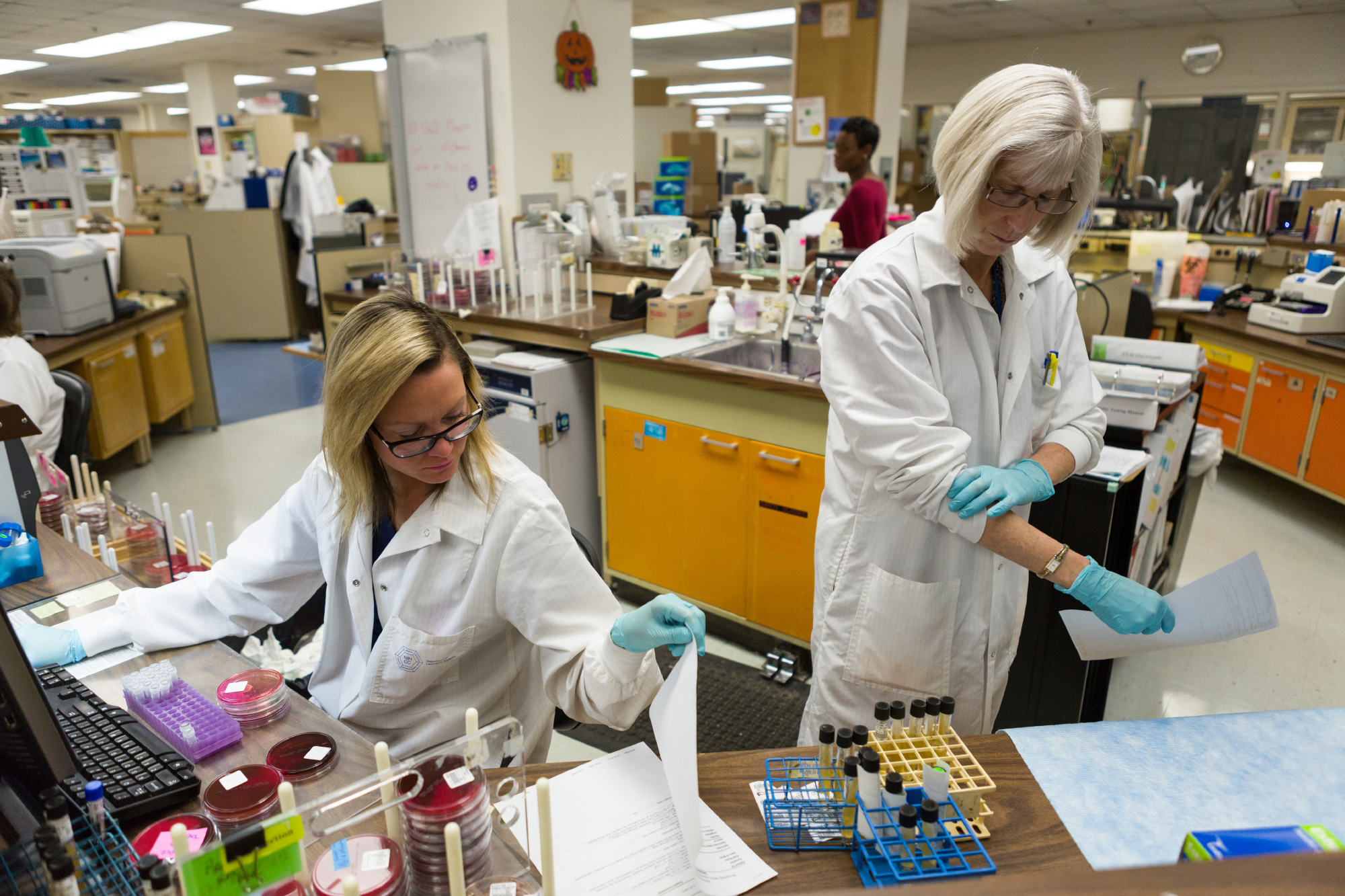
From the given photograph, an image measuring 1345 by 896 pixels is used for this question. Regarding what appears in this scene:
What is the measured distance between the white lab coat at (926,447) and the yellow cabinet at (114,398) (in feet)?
12.4

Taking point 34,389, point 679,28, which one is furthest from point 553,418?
point 679,28

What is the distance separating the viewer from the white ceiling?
7031 millimetres

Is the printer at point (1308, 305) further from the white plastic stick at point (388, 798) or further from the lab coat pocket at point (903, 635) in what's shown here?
the white plastic stick at point (388, 798)

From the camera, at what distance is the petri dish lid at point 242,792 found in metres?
0.96

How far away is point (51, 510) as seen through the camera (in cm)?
198

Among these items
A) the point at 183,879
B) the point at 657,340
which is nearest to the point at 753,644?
the point at 657,340

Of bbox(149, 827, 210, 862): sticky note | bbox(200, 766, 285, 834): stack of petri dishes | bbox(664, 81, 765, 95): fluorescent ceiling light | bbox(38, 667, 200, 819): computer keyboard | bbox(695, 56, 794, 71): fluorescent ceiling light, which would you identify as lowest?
bbox(149, 827, 210, 862): sticky note

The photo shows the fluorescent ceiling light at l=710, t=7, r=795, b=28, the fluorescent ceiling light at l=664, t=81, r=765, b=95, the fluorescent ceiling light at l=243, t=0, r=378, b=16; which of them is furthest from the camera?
the fluorescent ceiling light at l=664, t=81, r=765, b=95

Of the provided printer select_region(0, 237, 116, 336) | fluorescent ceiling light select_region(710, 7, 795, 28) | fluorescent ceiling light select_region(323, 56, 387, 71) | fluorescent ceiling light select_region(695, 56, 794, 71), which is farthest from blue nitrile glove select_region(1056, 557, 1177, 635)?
fluorescent ceiling light select_region(323, 56, 387, 71)

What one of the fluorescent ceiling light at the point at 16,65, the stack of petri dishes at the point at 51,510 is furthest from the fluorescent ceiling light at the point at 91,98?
the stack of petri dishes at the point at 51,510

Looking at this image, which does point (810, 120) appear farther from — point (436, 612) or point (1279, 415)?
point (436, 612)

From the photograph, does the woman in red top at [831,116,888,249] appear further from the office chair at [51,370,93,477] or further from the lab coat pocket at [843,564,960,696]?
the office chair at [51,370,93,477]

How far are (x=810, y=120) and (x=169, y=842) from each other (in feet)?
21.3

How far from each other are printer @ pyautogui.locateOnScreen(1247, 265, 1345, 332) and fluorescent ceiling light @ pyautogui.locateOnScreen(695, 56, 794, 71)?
7.47 metres
